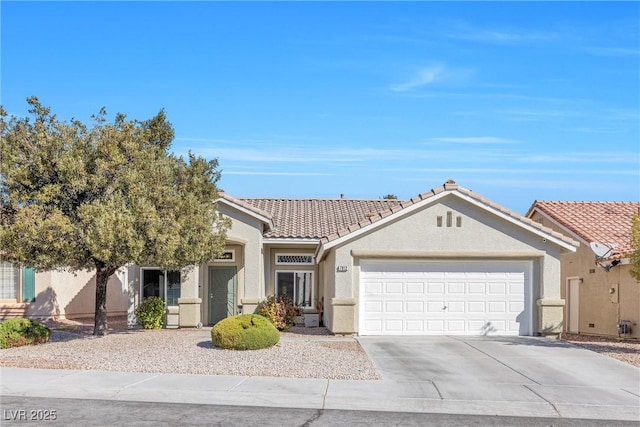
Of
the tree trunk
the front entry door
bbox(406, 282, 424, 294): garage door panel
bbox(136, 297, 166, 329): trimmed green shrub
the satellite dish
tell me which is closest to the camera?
the tree trunk

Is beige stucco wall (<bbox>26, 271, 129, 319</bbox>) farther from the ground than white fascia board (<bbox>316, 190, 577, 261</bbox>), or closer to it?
closer to it

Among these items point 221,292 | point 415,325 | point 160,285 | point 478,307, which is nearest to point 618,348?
point 478,307

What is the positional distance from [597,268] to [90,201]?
17.0m

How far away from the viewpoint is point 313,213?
29938mm

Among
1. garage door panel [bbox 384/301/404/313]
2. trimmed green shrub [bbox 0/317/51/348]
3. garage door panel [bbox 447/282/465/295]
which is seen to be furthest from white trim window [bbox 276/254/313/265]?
trimmed green shrub [bbox 0/317/51/348]

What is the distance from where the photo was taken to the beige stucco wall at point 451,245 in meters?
21.2

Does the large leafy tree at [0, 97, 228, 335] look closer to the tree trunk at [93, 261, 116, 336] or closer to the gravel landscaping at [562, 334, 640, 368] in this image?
the tree trunk at [93, 261, 116, 336]

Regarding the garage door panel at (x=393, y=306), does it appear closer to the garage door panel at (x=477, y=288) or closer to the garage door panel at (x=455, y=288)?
the garage door panel at (x=455, y=288)

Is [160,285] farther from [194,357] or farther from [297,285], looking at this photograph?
[194,357]

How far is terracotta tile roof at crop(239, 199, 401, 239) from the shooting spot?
26922 mm

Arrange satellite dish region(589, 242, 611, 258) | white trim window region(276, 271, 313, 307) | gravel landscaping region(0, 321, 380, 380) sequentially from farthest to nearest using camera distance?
white trim window region(276, 271, 313, 307)
satellite dish region(589, 242, 611, 258)
gravel landscaping region(0, 321, 380, 380)

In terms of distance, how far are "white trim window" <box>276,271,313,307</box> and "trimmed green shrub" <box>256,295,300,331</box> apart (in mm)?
3047

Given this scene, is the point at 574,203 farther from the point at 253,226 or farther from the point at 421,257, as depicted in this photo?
the point at 253,226

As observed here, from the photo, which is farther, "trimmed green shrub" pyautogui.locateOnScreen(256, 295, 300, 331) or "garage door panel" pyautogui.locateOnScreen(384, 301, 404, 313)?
"trimmed green shrub" pyautogui.locateOnScreen(256, 295, 300, 331)
